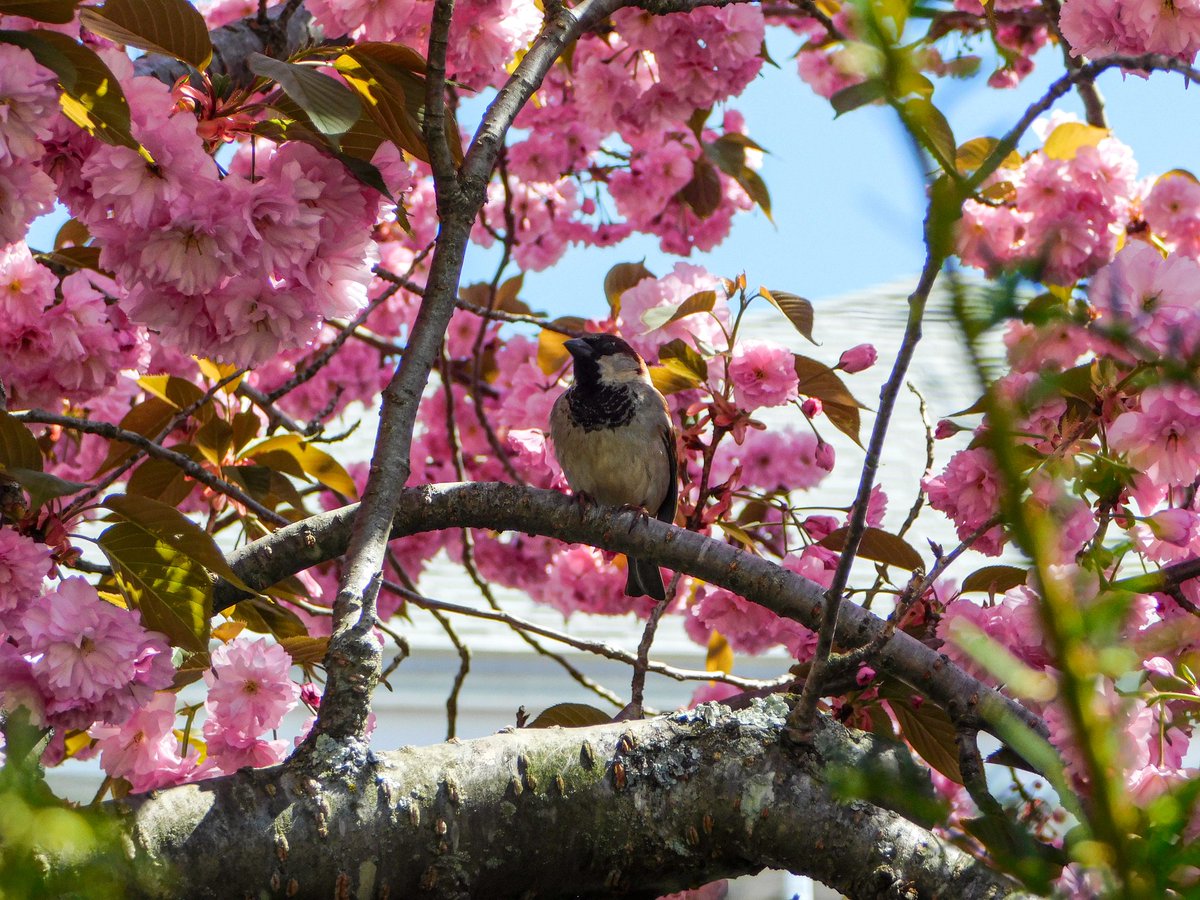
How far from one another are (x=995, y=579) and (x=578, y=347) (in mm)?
1370

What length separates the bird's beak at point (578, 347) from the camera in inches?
124

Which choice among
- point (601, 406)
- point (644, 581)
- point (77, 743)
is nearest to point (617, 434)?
point (601, 406)

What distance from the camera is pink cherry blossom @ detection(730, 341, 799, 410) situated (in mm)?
2422

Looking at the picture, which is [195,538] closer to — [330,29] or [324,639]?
[324,639]

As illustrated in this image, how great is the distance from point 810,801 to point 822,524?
1273 millimetres

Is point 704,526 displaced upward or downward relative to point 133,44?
downward

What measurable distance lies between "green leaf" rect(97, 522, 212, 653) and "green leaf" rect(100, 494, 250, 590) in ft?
0.04

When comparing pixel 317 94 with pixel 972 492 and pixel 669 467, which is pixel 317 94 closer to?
pixel 972 492

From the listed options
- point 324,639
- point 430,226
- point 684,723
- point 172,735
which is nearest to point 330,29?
point 324,639

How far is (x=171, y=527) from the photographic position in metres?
1.62

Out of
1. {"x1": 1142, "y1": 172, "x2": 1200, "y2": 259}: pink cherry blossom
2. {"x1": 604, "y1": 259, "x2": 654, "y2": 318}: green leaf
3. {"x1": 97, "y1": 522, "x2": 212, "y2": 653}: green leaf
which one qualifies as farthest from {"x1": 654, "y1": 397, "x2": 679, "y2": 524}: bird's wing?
{"x1": 97, "y1": 522, "x2": 212, "y2": 653}: green leaf

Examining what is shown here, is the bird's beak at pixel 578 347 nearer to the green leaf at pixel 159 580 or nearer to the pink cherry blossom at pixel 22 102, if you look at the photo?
the green leaf at pixel 159 580

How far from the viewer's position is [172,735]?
195 cm

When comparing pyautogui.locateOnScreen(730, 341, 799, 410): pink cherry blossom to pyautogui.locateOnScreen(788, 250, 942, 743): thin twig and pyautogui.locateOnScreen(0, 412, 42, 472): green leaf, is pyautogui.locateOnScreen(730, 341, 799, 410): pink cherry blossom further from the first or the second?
pyautogui.locateOnScreen(0, 412, 42, 472): green leaf
